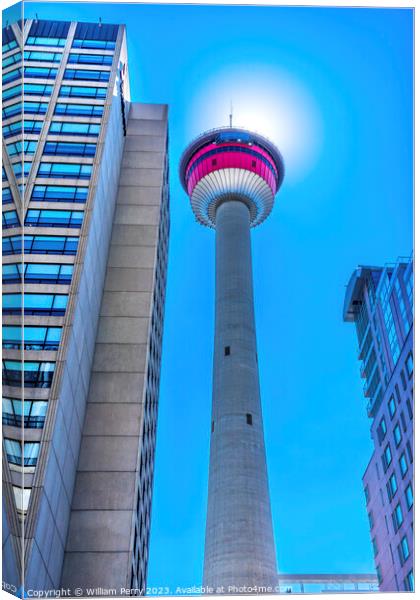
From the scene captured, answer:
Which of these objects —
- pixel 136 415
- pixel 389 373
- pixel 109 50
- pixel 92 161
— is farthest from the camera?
pixel 389 373

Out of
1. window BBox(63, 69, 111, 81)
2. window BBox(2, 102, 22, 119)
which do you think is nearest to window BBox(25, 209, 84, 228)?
window BBox(2, 102, 22, 119)

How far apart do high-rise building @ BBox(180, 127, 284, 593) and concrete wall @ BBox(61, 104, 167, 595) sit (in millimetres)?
6792

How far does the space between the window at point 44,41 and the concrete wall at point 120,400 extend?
333 inches

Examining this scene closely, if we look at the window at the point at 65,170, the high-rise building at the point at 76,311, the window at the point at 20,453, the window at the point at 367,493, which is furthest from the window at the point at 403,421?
the window at the point at 20,453

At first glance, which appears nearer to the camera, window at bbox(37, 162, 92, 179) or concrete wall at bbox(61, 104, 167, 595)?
concrete wall at bbox(61, 104, 167, 595)

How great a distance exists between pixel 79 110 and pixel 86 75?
3757 millimetres

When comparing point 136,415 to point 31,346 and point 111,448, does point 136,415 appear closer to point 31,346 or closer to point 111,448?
point 111,448

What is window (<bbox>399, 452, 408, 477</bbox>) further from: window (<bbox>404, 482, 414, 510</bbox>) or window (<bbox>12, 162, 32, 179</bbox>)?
window (<bbox>12, 162, 32, 179</bbox>)

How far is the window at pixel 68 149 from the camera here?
3956cm

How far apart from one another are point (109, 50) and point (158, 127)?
6.94 meters

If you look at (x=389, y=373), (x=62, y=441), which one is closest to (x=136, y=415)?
(x=62, y=441)

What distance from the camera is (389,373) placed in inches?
2216

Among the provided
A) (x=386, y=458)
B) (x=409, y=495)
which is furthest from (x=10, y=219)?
(x=386, y=458)

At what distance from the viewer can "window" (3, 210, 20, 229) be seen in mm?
30294
